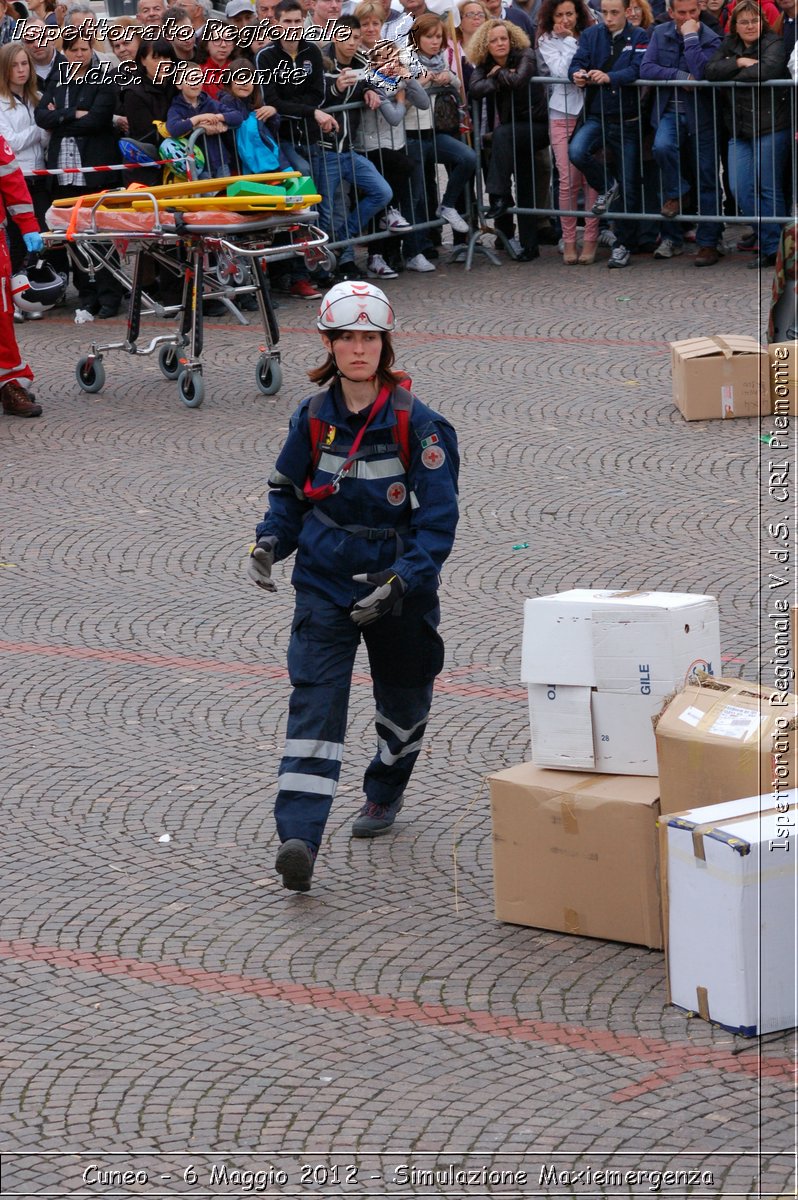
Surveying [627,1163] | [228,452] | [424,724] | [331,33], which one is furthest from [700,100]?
[627,1163]

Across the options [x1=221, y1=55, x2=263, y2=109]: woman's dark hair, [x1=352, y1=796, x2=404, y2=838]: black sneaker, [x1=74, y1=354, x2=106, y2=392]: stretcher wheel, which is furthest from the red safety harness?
[x1=221, y1=55, x2=263, y2=109]: woman's dark hair

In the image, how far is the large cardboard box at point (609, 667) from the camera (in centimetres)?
523

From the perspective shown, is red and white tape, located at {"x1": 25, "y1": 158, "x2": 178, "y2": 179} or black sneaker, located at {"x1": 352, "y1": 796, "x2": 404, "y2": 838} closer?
black sneaker, located at {"x1": 352, "y1": 796, "x2": 404, "y2": 838}

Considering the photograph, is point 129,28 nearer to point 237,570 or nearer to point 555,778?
point 237,570

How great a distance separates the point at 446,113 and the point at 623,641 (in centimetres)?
1114

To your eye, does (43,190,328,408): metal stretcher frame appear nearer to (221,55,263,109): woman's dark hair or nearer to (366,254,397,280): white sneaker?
(221,55,263,109): woman's dark hair

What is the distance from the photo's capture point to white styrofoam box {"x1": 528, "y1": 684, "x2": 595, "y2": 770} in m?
5.29

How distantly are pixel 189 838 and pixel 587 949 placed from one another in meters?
1.58

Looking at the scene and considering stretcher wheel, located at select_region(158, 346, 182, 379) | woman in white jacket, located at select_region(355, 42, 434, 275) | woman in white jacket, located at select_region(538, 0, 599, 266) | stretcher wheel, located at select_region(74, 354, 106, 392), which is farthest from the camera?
woman in white jacket, located at select_region(538, 0, 599, 266)

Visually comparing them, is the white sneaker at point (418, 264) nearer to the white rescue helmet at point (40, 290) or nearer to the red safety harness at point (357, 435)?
the white rescue helmet at point (40, 290)

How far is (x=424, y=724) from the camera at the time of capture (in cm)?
596

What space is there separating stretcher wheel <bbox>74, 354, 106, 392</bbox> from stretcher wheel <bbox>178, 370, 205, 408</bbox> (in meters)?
0.75

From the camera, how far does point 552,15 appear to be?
50.0ft

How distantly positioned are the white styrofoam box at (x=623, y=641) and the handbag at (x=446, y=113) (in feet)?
35.9
